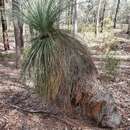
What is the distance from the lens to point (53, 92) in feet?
10.2

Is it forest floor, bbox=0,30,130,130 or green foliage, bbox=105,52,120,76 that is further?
green foliage, bbox=105,52,120,76

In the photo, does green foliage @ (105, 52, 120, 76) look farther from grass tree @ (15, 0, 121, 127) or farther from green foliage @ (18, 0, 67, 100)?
green foliage @ (18, 0, 67, 100)

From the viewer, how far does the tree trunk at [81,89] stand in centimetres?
307

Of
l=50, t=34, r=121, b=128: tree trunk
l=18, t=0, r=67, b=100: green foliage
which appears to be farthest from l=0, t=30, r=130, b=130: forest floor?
l=18, t=0, r=67, b=100: green foliage

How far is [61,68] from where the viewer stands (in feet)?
9.88

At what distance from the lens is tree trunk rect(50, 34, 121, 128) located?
3074 mm

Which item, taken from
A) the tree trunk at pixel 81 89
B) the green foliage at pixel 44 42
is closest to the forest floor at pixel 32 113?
the tree trunk at pixel 81 89

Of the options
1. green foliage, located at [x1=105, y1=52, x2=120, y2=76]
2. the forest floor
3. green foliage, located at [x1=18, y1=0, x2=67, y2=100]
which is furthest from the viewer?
green foliage, located at [x1=105, y1=52, x2=120, y2=76]

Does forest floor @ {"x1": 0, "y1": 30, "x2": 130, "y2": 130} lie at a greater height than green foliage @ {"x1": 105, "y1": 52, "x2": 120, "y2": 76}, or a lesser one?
lesser

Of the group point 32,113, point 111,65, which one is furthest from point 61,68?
point 111,65

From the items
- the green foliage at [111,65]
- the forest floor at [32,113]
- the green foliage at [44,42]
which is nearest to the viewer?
the green foliage at [44,42]

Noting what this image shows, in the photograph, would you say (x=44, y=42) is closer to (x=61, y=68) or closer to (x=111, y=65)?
(x=61, y=68)

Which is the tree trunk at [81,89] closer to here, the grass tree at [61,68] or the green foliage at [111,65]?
the grass tree at [61,68]

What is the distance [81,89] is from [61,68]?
1.47 ft
